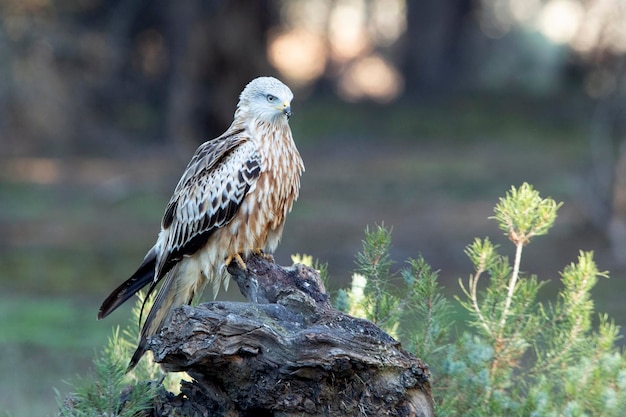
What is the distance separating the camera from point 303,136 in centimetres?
2473

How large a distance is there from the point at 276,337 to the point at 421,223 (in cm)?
1243

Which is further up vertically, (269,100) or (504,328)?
(269,100)

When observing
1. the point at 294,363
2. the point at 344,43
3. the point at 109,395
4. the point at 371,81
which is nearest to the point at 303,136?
the point at 371,81

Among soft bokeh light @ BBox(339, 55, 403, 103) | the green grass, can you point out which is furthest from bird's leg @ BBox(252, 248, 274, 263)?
soft bokeh light @ BBox(339, 55, 403, 103)

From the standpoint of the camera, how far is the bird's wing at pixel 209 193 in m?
5.48

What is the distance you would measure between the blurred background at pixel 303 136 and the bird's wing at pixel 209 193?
0.75 meters

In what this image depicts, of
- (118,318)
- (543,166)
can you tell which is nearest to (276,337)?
(118,318)

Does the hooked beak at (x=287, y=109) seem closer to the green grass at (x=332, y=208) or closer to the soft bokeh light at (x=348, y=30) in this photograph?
the green grass at (x=332, y=208)

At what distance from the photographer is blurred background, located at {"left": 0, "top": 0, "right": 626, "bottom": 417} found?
1327cm

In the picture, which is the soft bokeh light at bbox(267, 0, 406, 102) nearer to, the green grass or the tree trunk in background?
the tree trunk in background

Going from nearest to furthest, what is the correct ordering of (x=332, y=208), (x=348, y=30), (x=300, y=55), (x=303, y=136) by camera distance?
(x=332, y=208), (x=303, y=136), (x=300, y=55), (x=348, y=30)

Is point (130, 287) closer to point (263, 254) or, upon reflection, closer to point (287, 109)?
point (263, 254)

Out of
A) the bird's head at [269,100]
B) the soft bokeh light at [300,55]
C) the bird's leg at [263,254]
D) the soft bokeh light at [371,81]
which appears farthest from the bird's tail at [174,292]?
the soft bokeh light at [300,55]

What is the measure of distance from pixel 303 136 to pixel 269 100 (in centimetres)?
1930
